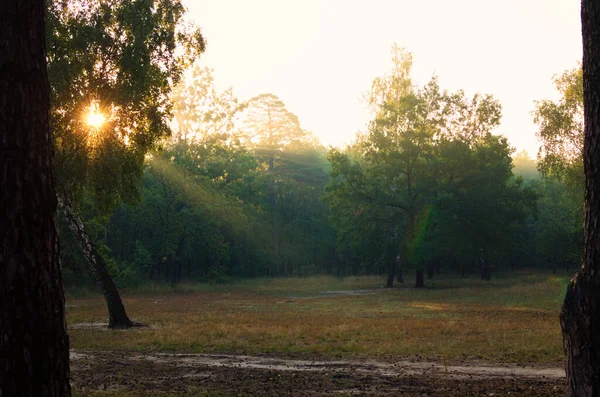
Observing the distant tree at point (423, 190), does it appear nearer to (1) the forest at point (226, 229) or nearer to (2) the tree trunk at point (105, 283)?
(1) the forest at point (226, 229)

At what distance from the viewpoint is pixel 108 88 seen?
74.4ft

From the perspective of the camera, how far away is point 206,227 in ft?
199

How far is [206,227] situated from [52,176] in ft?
184

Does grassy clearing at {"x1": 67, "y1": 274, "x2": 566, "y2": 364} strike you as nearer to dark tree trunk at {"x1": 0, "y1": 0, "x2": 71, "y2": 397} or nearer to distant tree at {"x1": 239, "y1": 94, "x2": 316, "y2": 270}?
dark tree trunk at {"x1": 0, "y1": 0, "x2": 71, "y2": 397}

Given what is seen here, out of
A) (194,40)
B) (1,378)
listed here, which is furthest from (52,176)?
(194,40)

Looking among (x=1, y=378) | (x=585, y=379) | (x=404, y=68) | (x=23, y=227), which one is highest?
(x=404, y=68)

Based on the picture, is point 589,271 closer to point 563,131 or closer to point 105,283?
point 105,283

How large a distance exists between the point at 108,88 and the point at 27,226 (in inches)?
745

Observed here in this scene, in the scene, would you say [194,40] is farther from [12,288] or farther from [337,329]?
[12,288]

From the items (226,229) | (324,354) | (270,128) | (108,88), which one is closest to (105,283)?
(108,88)

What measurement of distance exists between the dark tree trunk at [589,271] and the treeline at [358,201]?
1345 inches

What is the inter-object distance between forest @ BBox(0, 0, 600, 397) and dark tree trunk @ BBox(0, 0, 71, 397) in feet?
0.05

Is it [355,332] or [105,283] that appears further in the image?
[105,283]

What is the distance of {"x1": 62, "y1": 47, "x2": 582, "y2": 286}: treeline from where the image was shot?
170ft
